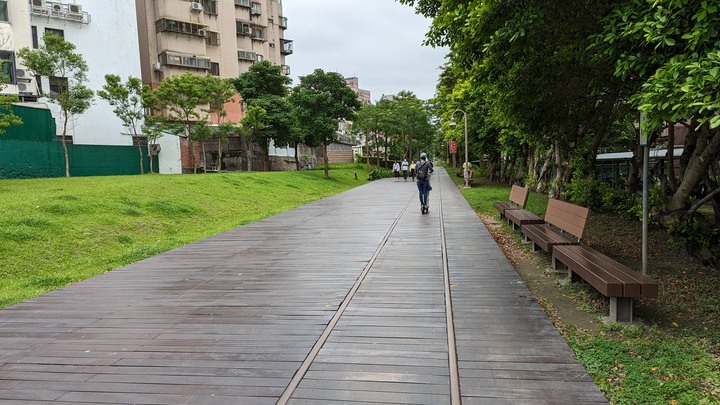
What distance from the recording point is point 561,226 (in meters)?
7.74

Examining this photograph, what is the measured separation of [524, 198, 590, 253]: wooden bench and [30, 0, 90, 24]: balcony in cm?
3247

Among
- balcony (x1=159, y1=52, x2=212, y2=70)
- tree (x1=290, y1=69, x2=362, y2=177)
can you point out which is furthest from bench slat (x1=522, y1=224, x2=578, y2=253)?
balcony (x1=159, y1=52, x2=212, y2=70)

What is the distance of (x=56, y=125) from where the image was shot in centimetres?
2816

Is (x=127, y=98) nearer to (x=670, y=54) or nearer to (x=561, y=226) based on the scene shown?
(x=561, y=226)

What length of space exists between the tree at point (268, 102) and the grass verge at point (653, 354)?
1153 inches

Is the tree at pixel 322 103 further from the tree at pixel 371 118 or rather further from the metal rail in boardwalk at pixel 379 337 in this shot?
the metal rail in boardwalk at pixel 379 337

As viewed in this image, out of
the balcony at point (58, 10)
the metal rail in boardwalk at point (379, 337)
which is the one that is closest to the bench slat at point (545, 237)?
the metal rail in boardwalk at point (379, 337)

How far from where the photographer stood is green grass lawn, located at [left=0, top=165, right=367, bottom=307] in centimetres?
748

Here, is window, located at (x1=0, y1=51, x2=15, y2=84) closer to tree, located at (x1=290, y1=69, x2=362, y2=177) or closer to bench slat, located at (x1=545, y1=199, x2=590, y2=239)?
tree, located at (x1=290, y1=69, x2=362, y2=177)

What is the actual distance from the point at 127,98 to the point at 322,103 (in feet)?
39.7

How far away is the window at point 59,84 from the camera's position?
23.8 meters

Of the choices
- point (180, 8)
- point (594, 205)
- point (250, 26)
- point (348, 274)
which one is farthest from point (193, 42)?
point (348, 274)

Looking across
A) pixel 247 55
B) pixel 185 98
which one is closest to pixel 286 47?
pixel 247 55

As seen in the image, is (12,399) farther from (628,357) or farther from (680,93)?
(680,93)
